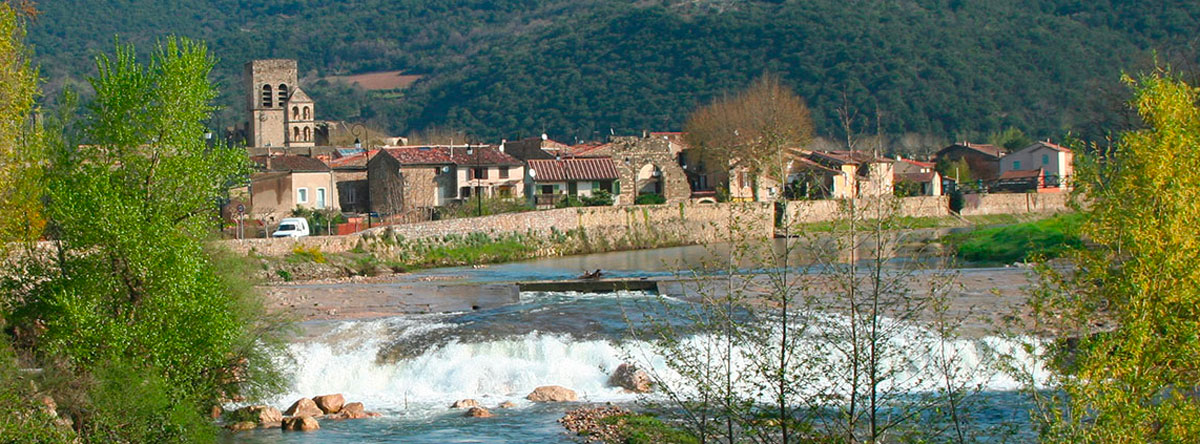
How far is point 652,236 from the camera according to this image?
203 feet

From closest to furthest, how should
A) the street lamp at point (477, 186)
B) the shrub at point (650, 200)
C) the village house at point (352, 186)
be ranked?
the street lamp at point (477, 186)
the village house at point (352, 186)
the shrub at point (650, 200)

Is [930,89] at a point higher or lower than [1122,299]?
higher

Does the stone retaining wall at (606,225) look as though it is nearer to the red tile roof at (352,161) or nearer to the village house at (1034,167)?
the red tile roof at (352,161)

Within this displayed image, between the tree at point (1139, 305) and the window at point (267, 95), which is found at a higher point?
the window at point (267, 95)

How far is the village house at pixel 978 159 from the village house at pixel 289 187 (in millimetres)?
47849

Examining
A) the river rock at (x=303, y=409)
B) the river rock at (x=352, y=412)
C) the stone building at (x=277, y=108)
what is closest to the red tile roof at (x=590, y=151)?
the stone building at (x=277, y=108)

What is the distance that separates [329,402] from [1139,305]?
15098mm

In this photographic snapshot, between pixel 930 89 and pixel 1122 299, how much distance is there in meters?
120

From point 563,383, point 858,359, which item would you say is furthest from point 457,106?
point 858,359

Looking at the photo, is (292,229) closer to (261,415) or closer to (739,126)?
(261,415)


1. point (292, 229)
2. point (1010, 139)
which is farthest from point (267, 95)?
point (1010, 139)

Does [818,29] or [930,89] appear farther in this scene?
[818,29]

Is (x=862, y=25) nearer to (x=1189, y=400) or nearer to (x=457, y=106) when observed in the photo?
(x=457, y=106)

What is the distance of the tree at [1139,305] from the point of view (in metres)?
12.7
